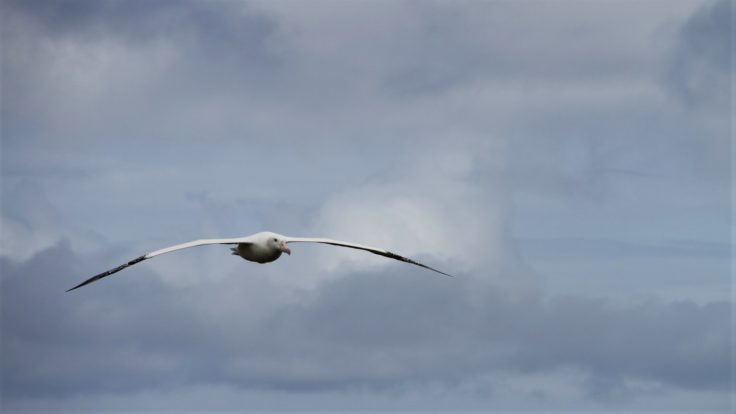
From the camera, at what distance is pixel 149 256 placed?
170ft

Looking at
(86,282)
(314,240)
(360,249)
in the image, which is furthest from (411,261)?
(86,282)

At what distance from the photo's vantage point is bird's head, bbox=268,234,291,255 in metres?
53.3

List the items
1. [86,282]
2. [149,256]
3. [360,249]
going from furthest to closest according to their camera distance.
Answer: [360,249], [149,256], [86,282]

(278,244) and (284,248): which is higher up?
(278,244)

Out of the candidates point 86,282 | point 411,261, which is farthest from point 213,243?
point 411,261

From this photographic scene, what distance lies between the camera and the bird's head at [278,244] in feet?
175

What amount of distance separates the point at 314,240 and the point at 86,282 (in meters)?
13.6

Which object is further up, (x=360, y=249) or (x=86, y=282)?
(x=360, y=249)

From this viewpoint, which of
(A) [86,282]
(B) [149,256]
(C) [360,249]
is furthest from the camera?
(C) [360,249]

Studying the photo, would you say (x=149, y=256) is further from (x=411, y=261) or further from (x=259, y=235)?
(x=411, y=261)

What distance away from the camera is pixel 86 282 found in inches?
1895

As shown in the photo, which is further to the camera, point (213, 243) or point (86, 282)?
point (213, 243)

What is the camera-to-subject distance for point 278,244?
53375mm

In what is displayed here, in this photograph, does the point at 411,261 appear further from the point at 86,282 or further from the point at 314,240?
the point at 86,282
